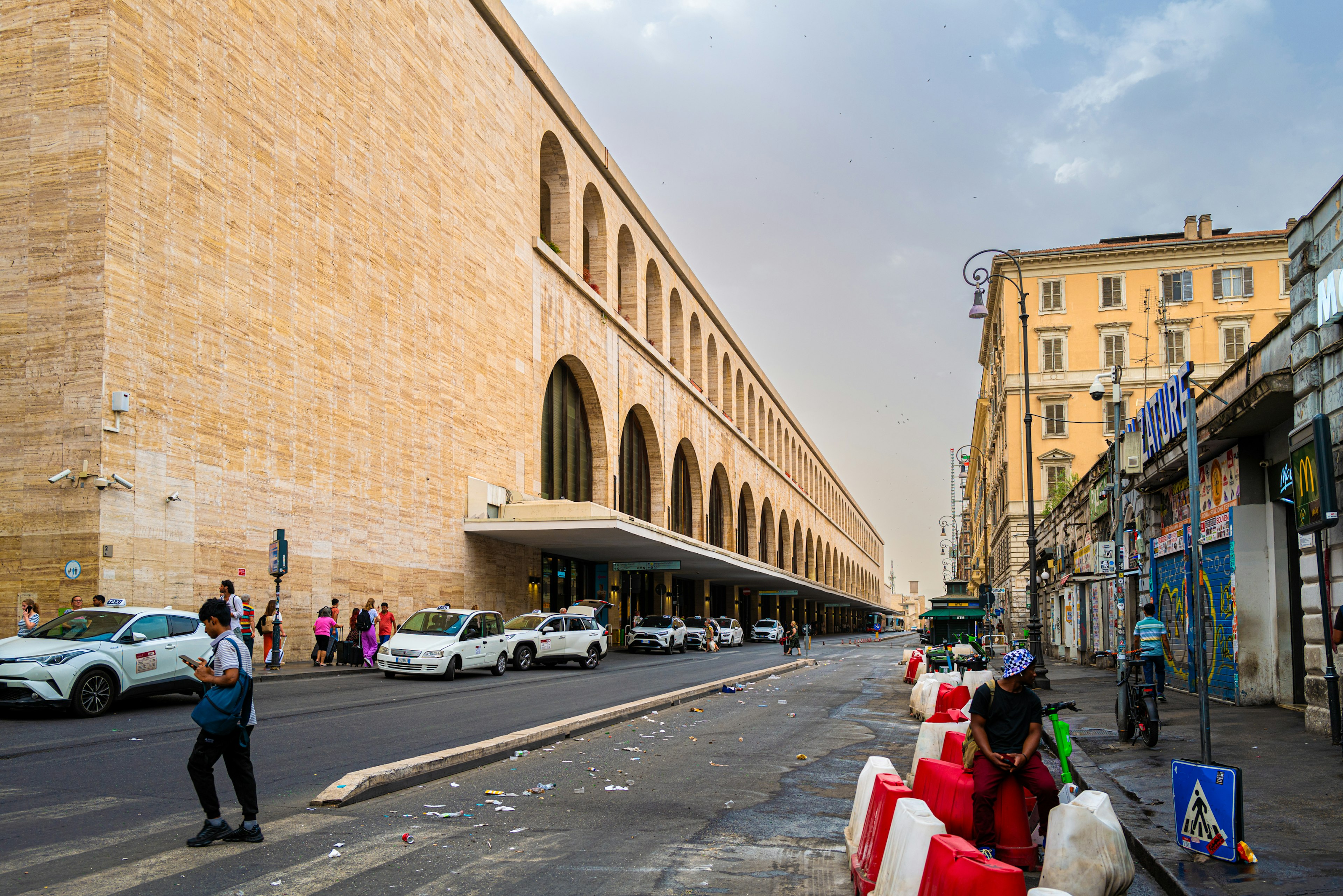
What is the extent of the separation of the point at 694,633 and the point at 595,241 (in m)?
19.7

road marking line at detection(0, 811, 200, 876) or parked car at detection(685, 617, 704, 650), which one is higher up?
road marking line at detection(0, 811, 200, 876)

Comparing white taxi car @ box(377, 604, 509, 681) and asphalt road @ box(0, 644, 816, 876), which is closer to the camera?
asphalt road @ box(0, 644, 816, 876)

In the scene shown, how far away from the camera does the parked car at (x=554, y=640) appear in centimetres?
2867

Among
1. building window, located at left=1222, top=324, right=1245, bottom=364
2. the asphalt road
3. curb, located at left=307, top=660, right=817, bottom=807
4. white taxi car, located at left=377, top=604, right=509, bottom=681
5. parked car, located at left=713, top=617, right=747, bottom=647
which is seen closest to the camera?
the asphalt road

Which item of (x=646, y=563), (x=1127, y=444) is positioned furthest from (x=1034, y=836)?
(x=646, y=563)

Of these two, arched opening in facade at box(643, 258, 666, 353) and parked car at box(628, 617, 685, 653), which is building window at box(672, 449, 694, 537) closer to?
arched opening in facade at box(643, 258, 666, 353)

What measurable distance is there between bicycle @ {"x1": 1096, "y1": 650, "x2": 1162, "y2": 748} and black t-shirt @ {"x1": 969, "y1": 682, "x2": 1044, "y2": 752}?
6.00 metres

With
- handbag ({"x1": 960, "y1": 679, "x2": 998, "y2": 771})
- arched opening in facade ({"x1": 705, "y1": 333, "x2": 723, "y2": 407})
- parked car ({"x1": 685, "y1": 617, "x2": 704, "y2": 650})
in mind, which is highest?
arched opening in facade ({"x1": 705, "y1": 333, "x2": 723, "y2": 407})

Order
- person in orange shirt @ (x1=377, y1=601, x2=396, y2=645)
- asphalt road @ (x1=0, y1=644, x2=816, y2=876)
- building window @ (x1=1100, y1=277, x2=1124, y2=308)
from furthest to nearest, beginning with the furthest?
building window @ (x1=1100, y1=277, x2=1124, y2=308) → person in orange shirt @ (x1=377, y1=601, x2=396, y2=645) → asphalt road @ (x1=0, y1=644, x2=816, y2=876)

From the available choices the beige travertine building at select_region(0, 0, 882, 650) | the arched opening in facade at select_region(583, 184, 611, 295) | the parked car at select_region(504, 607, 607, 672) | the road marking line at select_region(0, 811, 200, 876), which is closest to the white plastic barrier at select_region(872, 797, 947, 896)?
the road marking line at select_region(0, 811, 200, 876)

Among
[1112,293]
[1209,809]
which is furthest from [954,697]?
[1112,293]

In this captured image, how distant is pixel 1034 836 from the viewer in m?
7.13

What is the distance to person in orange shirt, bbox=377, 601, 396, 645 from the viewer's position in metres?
29.1

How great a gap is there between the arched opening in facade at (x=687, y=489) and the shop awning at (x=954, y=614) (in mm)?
28755
